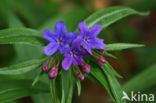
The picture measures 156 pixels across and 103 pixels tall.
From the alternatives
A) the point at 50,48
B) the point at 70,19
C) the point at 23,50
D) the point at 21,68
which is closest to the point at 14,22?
the point at 23,50

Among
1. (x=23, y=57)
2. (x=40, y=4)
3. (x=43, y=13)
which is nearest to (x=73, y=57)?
(x=23, y=57)

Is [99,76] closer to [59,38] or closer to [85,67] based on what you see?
[85,67]

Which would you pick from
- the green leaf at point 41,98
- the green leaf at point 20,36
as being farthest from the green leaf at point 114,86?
the green leaf at point 41,98

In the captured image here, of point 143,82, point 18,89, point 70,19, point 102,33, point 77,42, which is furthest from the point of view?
point 102,33

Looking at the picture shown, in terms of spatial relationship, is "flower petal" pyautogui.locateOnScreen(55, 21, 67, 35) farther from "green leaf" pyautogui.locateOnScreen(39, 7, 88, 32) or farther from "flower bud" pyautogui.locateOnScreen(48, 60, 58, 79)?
"green leaf" pyautogui.locateOnScreen(39, 7, 88, 32)

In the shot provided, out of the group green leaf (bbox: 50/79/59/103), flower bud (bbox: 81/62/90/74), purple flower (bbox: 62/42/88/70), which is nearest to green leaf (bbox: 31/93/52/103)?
green leaf (bbox: 50/79/59/103)
